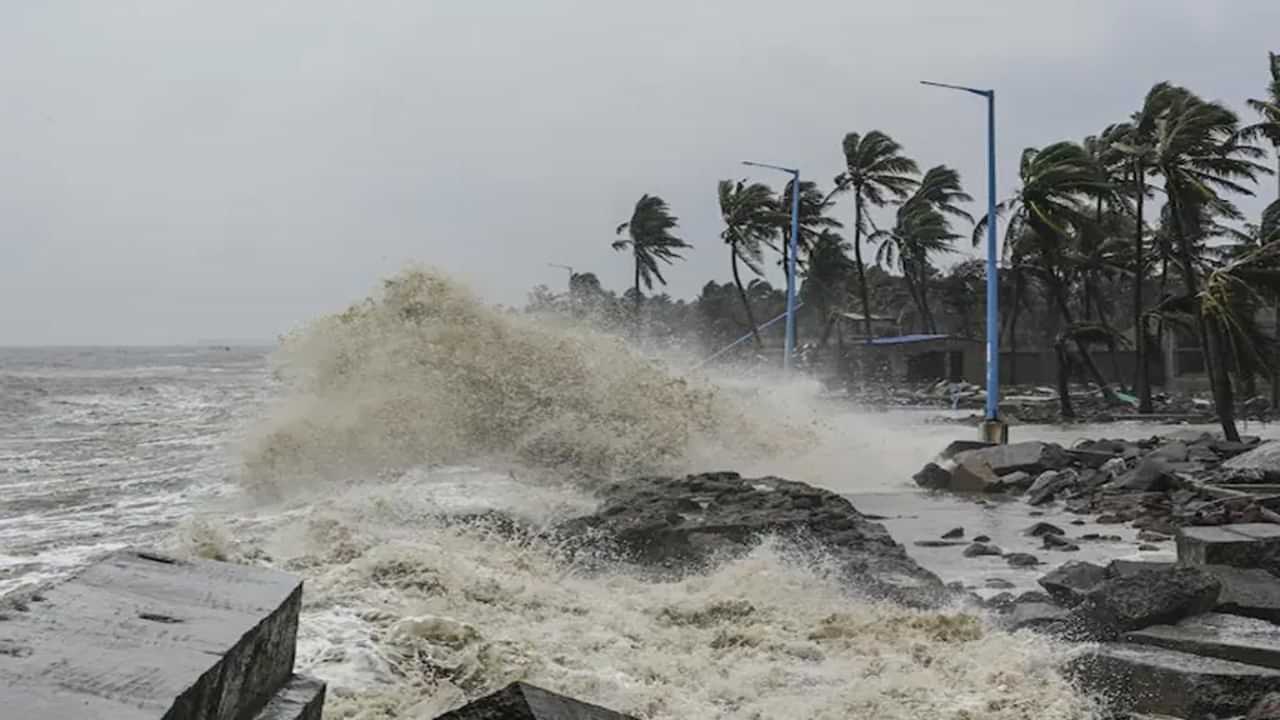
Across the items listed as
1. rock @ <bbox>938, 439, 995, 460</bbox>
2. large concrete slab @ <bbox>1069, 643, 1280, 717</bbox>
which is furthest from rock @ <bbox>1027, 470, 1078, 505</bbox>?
large concrete slab @ <bbox>1069, 643, 1280, 717</bbox>

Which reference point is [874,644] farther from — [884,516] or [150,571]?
[884,516]

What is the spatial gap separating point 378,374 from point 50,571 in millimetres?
7815

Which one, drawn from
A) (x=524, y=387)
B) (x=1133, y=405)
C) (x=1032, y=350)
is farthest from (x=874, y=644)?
(x=1032, y=350)

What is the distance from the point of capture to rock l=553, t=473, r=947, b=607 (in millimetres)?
7464

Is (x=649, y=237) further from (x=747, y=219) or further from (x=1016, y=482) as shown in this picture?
(x=1016, y=482)

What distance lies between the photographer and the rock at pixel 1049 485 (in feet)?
39.6

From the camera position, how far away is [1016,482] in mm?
13258

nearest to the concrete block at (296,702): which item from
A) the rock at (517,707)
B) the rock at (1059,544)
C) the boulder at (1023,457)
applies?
the rock at (517,707)

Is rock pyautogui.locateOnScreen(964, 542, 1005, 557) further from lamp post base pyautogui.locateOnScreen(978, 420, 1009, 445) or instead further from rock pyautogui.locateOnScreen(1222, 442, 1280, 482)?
lamp post base pyautogui.locateOnScreen(978, 420, 1009, 445)

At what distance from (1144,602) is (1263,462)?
676cm

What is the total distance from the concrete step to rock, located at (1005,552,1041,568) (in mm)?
2765

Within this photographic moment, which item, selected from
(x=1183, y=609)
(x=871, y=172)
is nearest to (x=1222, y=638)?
(x=1183, y=609)

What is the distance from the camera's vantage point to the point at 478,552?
7793mm

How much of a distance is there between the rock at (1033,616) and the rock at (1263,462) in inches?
232
